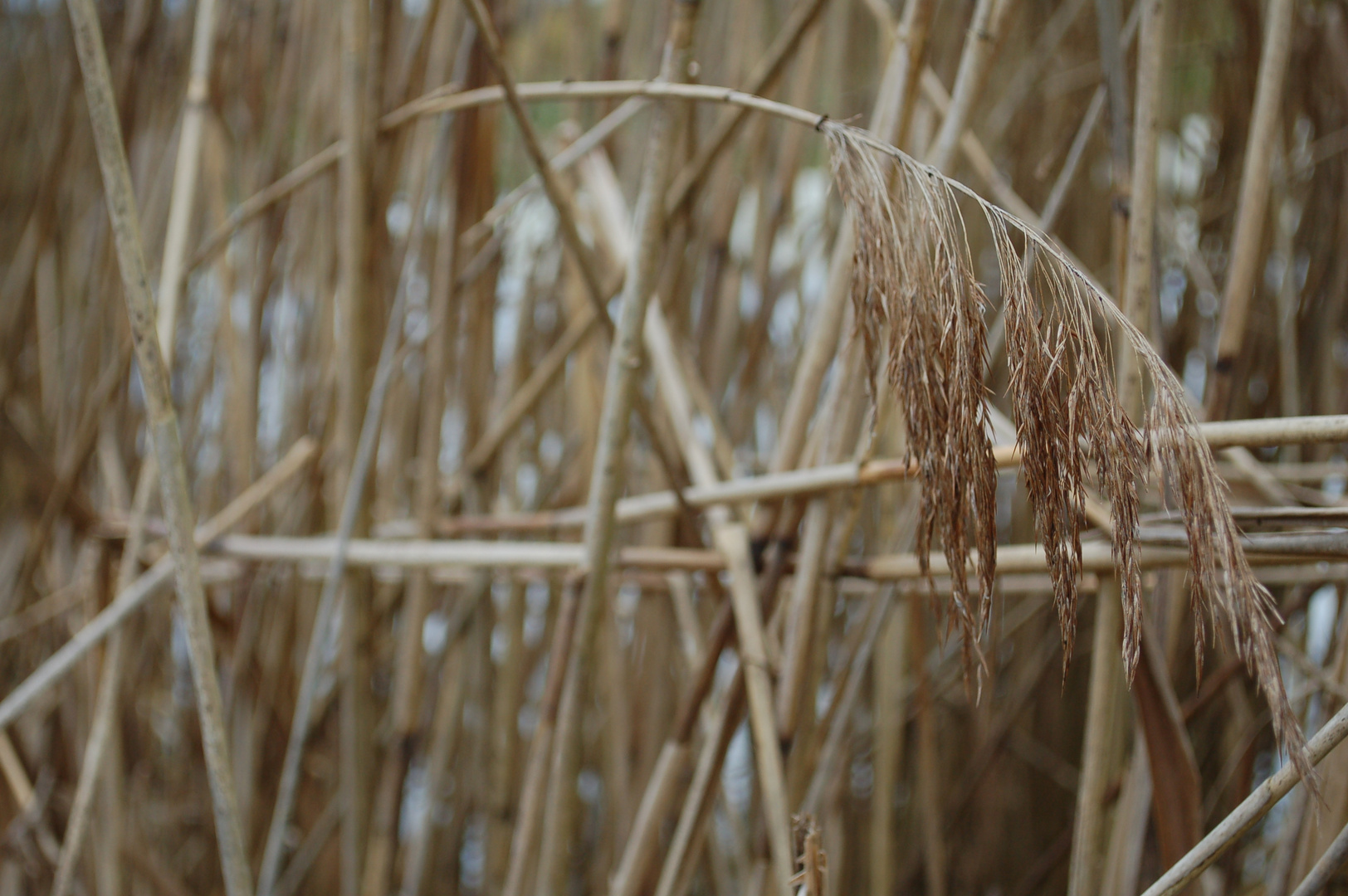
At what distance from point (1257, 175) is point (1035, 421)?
293 millimetres

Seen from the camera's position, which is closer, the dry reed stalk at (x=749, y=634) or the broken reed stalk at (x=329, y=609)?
the dry reed stalk at (x=749, y=634)

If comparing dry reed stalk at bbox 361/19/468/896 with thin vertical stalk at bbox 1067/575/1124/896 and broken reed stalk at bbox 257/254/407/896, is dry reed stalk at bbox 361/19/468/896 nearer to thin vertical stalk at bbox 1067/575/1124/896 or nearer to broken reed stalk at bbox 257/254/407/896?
broken reed stalk at bbox 257/254/407/896

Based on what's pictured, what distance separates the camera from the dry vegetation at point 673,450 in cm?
37

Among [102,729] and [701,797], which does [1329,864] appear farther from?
[102,729]

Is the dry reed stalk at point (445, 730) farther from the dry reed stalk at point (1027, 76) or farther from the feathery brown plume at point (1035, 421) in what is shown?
the dry reed stalk at point (1027, 76)

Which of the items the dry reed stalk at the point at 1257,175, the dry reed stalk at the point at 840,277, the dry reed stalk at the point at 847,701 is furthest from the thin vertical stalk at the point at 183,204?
the dry reed stalk at the point at 1257,175

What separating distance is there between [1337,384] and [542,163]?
0.88 meters

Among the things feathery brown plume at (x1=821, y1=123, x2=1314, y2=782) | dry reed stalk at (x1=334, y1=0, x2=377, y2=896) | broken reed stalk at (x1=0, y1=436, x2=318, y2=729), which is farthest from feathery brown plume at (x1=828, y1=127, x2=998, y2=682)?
broken reed stalk at (x1=0, y1=436, x2=318, y2=729)

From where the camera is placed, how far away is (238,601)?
0.95m

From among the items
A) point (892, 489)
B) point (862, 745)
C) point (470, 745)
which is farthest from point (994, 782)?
point (470, 745)

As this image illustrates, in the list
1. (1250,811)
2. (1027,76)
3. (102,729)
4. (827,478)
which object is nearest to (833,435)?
(827,478)

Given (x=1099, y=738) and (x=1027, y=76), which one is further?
(x=1027, y=76)

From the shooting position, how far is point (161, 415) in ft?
1.36

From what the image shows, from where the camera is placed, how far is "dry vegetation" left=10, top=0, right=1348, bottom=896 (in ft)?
1.20
